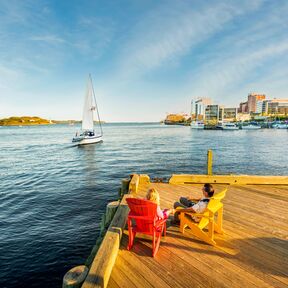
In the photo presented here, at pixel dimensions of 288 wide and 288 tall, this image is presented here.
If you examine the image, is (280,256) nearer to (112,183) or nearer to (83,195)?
(83,195)

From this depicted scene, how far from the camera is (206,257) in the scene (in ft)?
14.4

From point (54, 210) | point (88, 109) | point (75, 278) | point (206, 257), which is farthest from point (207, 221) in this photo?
point (88, 109)

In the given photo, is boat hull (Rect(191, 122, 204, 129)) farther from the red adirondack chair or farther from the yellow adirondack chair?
the red adirondack chair

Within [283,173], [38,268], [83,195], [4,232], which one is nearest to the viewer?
[38,268]

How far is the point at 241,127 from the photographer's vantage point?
11656 centimetres

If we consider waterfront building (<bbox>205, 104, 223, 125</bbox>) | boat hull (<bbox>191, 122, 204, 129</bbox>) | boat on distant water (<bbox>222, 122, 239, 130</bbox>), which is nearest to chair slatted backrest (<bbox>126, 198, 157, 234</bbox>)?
boat on distant water (<bbox>222, 122, 239, 130</bbox>)

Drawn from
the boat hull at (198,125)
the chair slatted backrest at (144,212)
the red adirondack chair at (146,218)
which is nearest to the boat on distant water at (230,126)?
the boat hull at (198,125)

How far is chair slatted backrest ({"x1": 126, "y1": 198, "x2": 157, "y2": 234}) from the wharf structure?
56cm

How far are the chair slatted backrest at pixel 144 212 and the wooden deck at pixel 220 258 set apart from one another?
560 millimetres

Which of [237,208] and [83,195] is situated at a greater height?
[237,208]

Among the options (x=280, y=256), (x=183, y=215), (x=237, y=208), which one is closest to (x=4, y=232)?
(x=183, y=215)

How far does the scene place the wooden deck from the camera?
3.74m

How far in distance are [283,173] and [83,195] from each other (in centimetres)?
2009

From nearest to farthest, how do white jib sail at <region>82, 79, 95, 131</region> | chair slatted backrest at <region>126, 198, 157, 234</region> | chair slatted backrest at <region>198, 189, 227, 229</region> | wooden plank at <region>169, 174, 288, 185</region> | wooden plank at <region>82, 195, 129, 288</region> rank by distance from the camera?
1. wooden plank at <region>82, 195, 129, 288</region>
2. chair slatted backrest at <region>126, 198, 157, 234</region>
3. chair slatted backrest at <region>198, 189, 227, 229</region>
4. wooden plank at <region>169, 174, 288, 185</region>
5. white jib sail at <region>82, 79, 95, 131</region>
